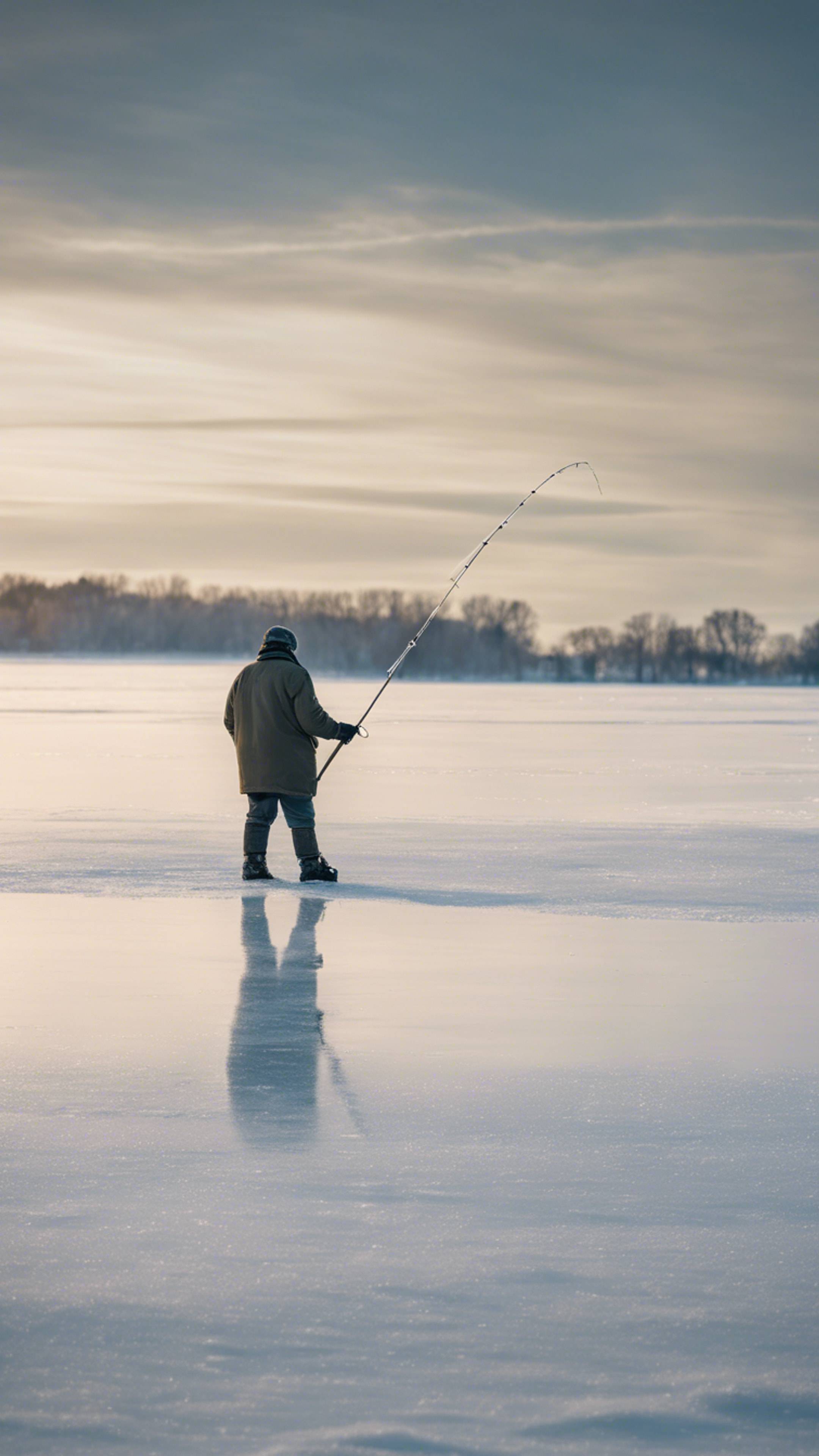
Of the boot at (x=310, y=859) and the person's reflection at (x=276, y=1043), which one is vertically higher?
the boot at (x=310, y=859)

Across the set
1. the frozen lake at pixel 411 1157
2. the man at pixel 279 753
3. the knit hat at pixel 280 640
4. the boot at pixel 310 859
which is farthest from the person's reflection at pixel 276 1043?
the knit hat at pixel 280 640

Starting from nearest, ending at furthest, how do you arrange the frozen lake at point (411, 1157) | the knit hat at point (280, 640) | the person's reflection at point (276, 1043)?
the frozen lake at point (411, 1157) → the person's reflection at point (276, 1043) → the knit hat at point (280, 640)

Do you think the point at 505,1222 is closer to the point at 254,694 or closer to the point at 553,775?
the point at 254,694

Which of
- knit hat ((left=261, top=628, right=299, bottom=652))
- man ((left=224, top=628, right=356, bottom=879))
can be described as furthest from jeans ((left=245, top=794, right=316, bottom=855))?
knit hat ((left=261, top=628, right=299, bottom=652))

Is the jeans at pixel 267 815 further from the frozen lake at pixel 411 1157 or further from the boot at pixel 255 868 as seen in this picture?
the frozen lake at pixel 411 1157

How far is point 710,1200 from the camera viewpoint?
166 inches

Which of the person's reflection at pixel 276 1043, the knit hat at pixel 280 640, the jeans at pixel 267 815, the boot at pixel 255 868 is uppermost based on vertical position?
the knit hat at pixel 280 640

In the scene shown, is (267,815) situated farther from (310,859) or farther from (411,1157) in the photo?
(411,1157)

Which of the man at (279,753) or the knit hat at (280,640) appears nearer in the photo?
the man at (279,753)

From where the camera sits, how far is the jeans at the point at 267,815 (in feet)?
36.3

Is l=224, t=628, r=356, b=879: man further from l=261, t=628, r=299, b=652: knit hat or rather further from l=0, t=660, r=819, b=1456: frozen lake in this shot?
l=0, t=660, r=819, b=1456: frozen lake

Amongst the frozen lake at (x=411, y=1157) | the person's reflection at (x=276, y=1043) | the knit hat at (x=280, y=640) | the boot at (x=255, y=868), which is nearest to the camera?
the frozen lake at (x=411, y=1157)

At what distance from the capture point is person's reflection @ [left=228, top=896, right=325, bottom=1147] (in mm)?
5004

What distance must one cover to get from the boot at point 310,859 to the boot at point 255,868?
0.25 meters
